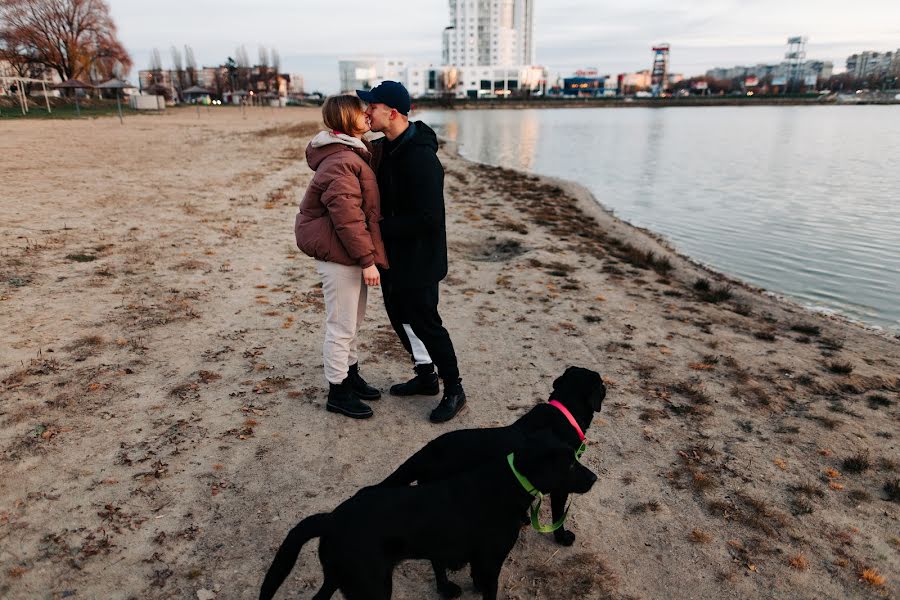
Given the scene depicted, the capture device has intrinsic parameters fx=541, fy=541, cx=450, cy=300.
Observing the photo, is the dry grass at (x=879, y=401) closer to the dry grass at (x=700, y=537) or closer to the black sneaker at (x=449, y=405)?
the dry grass at (x=700, y=537)

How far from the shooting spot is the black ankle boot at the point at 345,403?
3.91 metres

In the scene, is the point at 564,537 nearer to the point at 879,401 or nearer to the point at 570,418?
the point at 570,418

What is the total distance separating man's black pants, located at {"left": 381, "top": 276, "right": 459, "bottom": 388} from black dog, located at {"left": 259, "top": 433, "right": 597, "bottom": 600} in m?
1.58

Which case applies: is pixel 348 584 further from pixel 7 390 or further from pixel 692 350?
pixel 692 350

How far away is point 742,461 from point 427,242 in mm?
2540

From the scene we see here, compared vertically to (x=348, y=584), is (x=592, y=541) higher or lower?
→ lower

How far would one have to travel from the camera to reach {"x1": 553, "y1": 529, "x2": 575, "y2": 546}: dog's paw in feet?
9.37

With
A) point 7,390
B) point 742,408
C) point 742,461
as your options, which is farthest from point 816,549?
point 7,390

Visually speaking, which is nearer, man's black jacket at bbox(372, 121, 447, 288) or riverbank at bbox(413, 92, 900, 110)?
man's black jacket at bbox(372, 121, 447, 288)

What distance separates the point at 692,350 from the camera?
5383 millimetres

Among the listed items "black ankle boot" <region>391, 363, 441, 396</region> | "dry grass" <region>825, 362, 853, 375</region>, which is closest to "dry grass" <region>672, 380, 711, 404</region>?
"dry grass" <region>825, 362, 853, 375</region>

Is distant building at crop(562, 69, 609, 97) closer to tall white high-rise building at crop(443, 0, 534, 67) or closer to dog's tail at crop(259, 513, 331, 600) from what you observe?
tall white high-rise building at crop(443, 0, 534, 67)

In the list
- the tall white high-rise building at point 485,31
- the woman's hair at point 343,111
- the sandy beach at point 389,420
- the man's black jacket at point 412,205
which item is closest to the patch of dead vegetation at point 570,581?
the sandy beach at point 389,420

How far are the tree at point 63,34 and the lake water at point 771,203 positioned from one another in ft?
142
